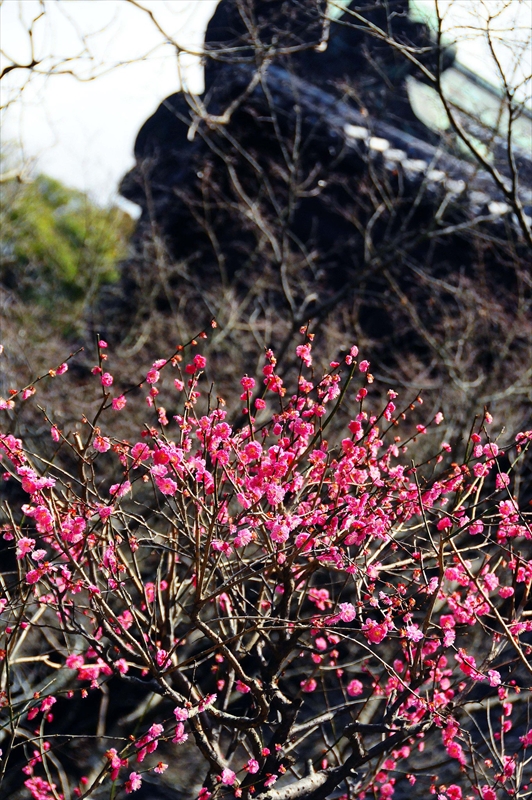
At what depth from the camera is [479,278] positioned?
12477mm

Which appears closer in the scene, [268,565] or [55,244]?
[268,565]

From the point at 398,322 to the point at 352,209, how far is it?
2.48m

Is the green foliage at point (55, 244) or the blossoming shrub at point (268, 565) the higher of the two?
the green foliage at point (55, 244)

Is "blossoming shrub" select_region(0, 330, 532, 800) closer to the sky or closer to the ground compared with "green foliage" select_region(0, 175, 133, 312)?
closer to the ground

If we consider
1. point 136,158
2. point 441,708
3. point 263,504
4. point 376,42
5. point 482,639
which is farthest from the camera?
point 136,158

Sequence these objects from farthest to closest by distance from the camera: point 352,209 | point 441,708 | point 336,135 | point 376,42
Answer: point 352,209, point 336,135, point 376,42, point 441,708

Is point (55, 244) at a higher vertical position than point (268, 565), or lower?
higher

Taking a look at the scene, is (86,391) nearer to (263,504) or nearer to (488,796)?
(263,504)

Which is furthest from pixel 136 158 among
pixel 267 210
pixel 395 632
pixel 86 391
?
pixel 395 632

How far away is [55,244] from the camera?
26.2 m

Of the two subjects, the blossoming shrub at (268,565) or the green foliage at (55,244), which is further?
the green foliage at (55,244)

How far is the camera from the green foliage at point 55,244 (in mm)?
18641

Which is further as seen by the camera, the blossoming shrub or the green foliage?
the green foliage

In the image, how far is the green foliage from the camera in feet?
61.2
